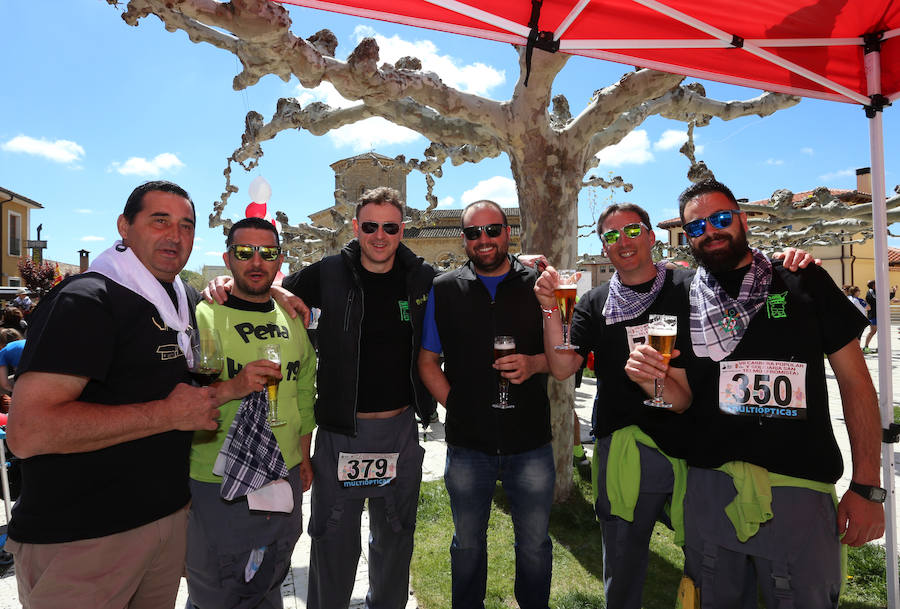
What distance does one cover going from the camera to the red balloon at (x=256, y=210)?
3080 mm

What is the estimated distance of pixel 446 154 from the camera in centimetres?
789

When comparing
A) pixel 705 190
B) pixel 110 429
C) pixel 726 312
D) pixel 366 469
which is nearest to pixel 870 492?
pixel 726 312

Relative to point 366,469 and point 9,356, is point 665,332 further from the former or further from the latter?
point 9,356

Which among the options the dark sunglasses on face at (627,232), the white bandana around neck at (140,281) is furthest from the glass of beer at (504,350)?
the white bandana around neck at (140,281)

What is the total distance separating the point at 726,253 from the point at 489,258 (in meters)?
1.28

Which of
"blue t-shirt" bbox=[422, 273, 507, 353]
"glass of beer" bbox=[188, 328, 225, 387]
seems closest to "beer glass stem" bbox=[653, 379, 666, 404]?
"blue t-shirt" bbox=[422, 273, 507, 353]

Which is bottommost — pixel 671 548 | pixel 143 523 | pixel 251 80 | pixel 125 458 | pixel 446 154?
pixel 671 548

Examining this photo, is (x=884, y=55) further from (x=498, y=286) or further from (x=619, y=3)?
(x=498, y=286)

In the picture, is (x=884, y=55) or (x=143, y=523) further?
(x=884, y=55)

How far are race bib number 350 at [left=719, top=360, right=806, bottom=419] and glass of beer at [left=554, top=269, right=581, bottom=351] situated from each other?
0.78m

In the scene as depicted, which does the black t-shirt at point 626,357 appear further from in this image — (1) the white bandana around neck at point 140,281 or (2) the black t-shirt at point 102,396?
(2) the black t-shirt at point 102,396

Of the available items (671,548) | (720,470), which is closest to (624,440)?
(720,470)

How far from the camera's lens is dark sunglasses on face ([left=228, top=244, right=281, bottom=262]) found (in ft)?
8.96

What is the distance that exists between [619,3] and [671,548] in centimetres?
416
